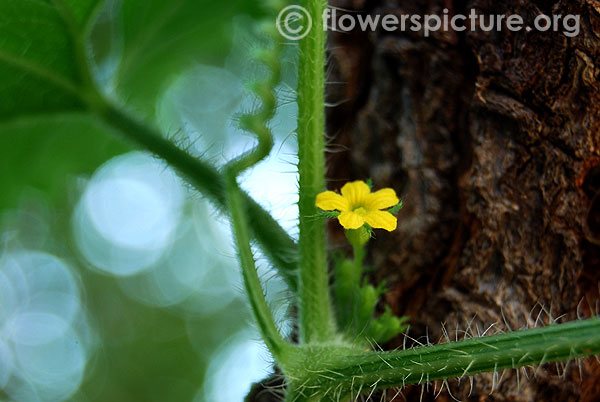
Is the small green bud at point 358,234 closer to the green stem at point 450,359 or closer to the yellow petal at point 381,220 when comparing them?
the yellow petal at point 381,220

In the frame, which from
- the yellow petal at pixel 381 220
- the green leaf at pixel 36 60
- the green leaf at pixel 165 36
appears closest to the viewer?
the yellow petal at pixel 381 220

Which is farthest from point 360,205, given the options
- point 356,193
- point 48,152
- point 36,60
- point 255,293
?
point 48,152

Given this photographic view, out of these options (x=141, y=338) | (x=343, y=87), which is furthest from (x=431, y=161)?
(x=141, y=338)

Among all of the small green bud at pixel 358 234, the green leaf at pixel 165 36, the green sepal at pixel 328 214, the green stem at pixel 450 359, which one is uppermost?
the green leaf at pixel 165 36

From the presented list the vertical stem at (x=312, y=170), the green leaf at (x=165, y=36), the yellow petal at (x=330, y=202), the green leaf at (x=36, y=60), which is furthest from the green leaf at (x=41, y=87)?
the yellow petal at (x=330, y=202)

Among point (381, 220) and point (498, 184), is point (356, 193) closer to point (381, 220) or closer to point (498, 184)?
point (381, 220)

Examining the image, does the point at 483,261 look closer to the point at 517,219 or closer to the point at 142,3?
the point at 517,219
